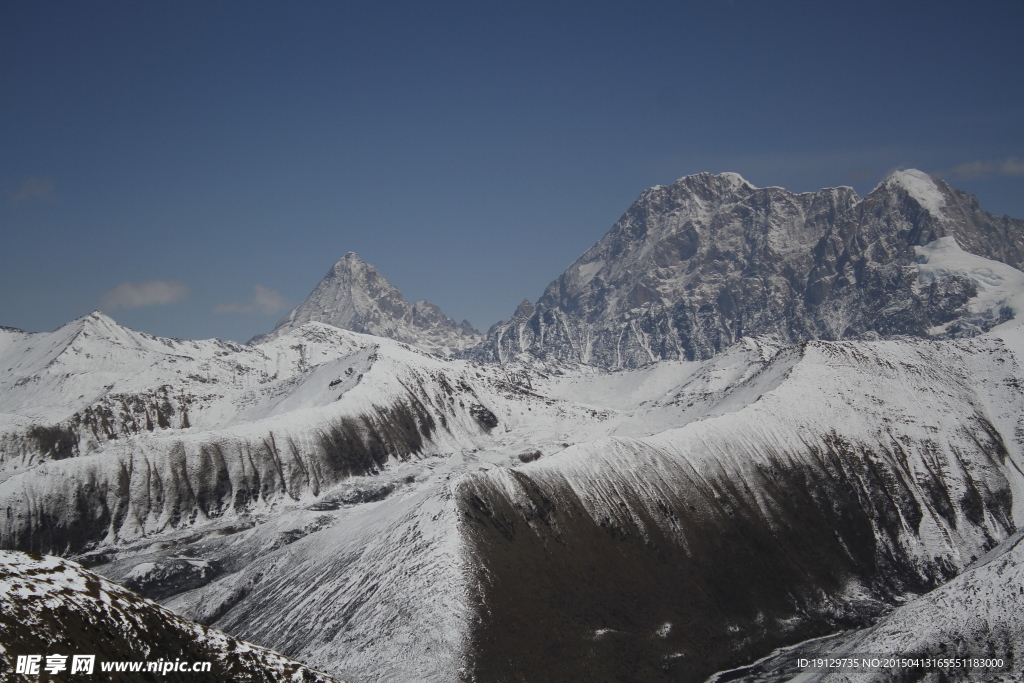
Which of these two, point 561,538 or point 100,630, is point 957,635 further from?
point 100,630

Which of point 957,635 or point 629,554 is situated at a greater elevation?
point 629,554

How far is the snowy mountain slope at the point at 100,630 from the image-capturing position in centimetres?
5406

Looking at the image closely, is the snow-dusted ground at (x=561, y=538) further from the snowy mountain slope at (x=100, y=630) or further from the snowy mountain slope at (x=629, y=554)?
the snowy mountain slope at (x=100, y=630)

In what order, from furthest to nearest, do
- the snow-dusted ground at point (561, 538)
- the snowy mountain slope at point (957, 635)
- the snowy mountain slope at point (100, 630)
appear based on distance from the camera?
the snow-dusted ground at point (561, 538) < the snowy mountain slope at point (957, 635) < the snowy mountain slope at point (100, 630)

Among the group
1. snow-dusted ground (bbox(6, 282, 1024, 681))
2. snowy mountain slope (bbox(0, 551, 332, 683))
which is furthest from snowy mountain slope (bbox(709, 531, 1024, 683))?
snowy mountain slope (bbox(0, 551, 332, 683))

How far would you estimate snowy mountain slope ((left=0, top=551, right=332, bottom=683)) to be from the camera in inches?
2128

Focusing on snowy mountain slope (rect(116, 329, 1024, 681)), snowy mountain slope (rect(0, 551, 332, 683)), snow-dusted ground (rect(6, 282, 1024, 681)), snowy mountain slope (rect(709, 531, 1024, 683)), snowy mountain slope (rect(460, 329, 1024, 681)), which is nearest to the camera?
snowy mountain slope (rect(0, 551, 332, 683))

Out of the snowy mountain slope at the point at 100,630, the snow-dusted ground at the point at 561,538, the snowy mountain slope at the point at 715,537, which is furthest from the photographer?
the snowy mountain slope at the point at 715,537

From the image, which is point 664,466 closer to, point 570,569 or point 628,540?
point 628,540

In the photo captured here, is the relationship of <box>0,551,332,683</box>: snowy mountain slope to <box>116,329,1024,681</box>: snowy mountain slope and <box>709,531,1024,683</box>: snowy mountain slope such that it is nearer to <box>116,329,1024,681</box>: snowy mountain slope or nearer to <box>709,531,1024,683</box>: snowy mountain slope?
<box>116,329,1024,681</box>: snowy mountain slope

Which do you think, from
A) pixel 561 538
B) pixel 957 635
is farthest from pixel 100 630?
pixel 561 538

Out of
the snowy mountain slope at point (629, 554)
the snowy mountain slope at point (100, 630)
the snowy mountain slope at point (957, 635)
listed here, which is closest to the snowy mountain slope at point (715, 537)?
the snowy mountain slope at point (629, 554)

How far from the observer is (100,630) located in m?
58.5

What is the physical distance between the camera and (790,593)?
146750 mm
